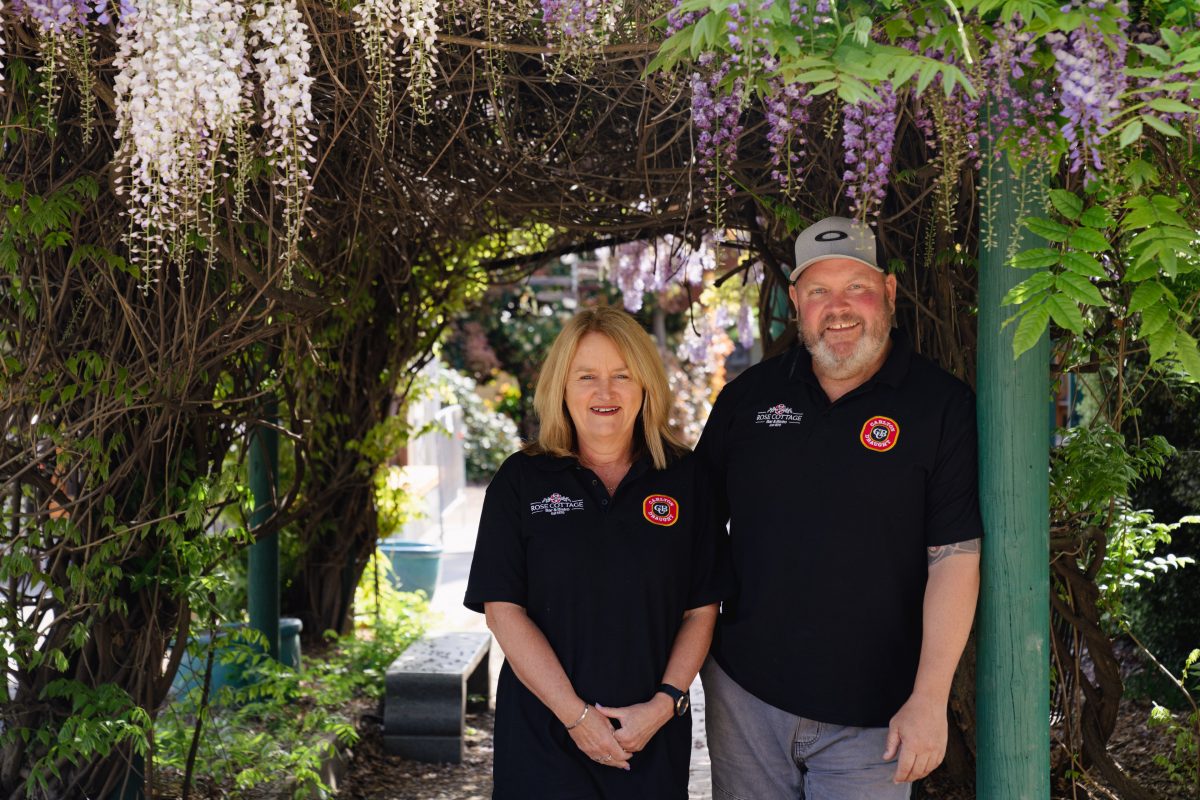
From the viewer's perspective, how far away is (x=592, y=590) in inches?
89.1

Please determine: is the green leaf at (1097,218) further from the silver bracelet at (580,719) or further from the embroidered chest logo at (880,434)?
the silver bracelet at (580,719)

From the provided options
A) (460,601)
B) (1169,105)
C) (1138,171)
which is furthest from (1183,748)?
(460,601)

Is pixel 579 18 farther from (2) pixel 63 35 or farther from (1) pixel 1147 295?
(1) pixel 1147 295

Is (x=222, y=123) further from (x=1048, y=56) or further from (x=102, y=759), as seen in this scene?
(x=102, y=759)

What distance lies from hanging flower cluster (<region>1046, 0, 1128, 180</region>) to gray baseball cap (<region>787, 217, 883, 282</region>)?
562 millimetres

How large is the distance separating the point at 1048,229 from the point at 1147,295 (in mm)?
189

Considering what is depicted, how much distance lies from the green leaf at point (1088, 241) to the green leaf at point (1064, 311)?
0.10 m

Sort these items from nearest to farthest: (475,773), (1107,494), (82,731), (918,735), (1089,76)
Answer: (1089,76) < (918,735) < (82,731) < (1107,494) < (475,773)

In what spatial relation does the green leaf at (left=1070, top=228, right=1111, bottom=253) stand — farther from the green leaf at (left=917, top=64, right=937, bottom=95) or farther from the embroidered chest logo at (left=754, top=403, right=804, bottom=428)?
the embroidered chest logo at (left=754, top=403, right=804, bottom=428)

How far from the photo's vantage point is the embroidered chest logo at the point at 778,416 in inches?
92.4

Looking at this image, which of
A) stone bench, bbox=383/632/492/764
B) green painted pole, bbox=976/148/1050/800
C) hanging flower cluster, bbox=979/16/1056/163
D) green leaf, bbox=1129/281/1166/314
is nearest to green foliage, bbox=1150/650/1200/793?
green painted pole, bbox=976/148/1050/800

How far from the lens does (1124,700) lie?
14.0ft

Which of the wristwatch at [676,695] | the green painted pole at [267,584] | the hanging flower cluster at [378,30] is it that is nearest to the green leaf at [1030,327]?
the wristwatch at [676,695]

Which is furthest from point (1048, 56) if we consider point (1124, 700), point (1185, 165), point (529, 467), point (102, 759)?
point (1124, 700)
